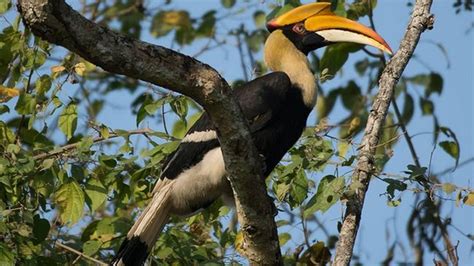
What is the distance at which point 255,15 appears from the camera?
6.70 metres

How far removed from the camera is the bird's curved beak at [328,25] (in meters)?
4.53

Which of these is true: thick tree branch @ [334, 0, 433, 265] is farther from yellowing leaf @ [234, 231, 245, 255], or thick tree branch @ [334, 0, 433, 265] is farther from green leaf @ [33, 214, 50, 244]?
green leaf @ [33, 214, 50, 244]

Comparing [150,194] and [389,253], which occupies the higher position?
[389,253]

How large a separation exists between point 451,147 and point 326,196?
4.29ft

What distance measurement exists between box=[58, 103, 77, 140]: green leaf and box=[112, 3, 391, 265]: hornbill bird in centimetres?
40

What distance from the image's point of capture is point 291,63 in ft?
15.5

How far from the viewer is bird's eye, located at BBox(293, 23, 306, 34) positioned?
194 inches

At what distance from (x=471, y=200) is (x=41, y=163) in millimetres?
1574

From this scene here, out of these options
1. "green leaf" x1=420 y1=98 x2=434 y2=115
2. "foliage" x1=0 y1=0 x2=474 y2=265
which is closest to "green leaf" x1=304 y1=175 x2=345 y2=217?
"foliage" x1=0 y1=0 x2=474 y2=265

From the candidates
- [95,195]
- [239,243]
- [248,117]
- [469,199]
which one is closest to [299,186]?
[239,243]

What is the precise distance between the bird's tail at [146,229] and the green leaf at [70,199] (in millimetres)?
249

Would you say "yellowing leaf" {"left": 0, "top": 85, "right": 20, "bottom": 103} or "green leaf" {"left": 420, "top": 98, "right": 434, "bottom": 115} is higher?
"green leaf" {"left": 420, "top": 98, "right": 434, "bottom": 115}

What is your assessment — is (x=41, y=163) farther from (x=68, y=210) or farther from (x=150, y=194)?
(x=150, y=194)

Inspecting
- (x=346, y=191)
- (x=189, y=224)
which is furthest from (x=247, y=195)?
(x=189, y=224)
